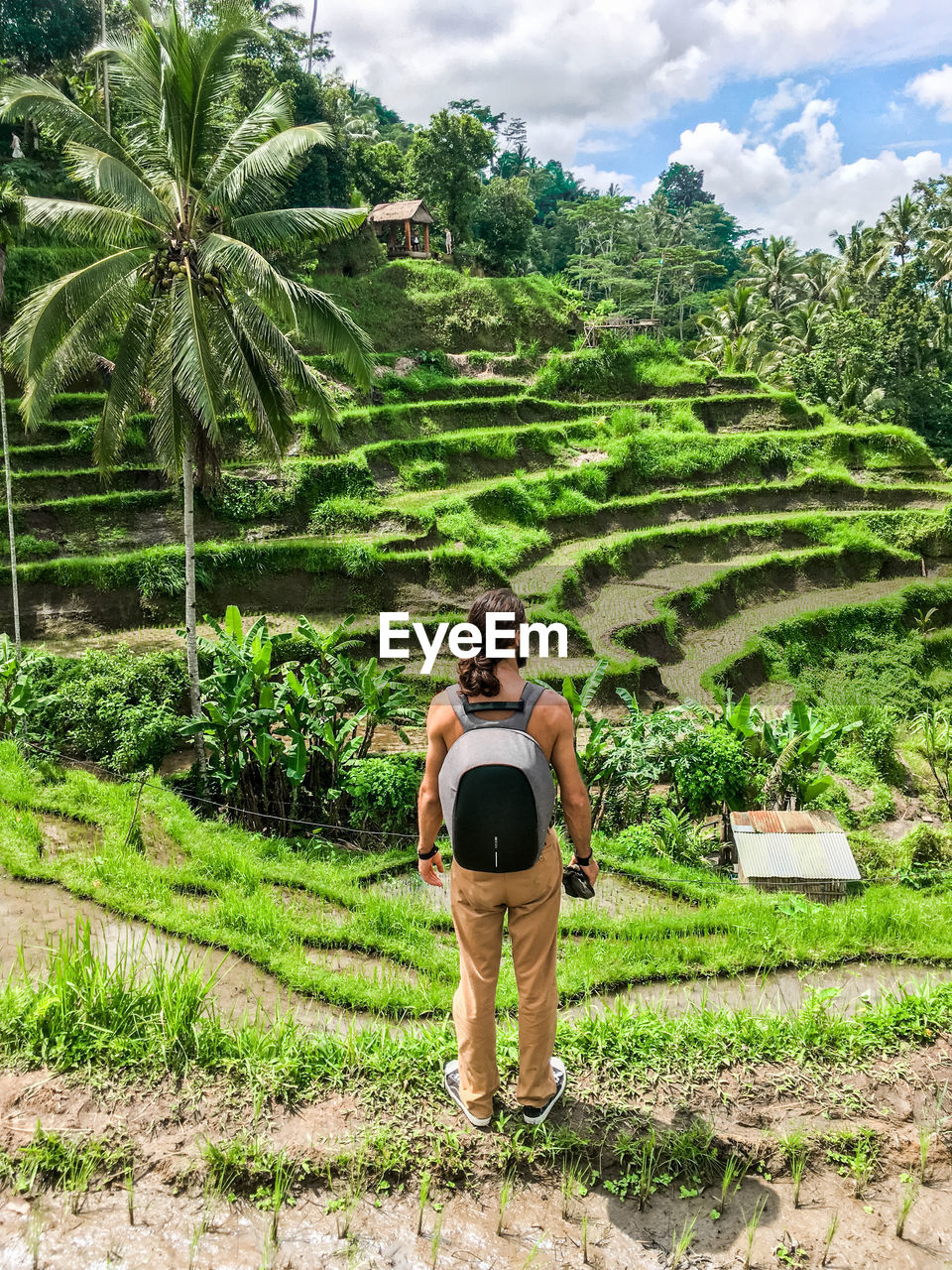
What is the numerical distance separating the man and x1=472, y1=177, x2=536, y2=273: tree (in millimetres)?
30599

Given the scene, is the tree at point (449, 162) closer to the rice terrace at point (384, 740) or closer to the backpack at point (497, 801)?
the rice terrace at point (384, 740)

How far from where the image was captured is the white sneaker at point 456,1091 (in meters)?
3.06

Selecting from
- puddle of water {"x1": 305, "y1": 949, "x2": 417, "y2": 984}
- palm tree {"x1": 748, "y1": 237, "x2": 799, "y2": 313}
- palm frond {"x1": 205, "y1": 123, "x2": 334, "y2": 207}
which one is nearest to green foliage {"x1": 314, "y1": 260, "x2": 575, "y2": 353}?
palm tree {"x1": 748, "y1": 237, "x2": 799, "y2": 313}

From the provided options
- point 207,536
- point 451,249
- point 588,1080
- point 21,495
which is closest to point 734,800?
point 588,1080

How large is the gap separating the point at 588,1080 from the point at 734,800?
255 inches

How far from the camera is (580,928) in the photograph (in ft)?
19.7

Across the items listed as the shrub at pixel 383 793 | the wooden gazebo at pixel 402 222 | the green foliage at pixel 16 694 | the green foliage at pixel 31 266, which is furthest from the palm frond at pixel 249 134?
the wooden gazebo at pixel 402 222

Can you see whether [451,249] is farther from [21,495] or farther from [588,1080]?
[588,1080]

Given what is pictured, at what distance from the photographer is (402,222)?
27.9 meters

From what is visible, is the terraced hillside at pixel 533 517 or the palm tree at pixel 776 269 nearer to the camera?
the terraced hillside at pixel 533 517

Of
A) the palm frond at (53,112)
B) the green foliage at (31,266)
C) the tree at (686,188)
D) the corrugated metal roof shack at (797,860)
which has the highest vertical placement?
the tree at (686,188)

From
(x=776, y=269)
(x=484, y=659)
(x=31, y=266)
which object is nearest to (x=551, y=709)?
(x=484, y=659)

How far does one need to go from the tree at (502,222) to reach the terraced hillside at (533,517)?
7.07 meters

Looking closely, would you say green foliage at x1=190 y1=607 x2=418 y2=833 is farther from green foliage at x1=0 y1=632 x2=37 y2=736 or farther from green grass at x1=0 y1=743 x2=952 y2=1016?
green foliage at x1=0 y1=632 x2=37 y2=736
